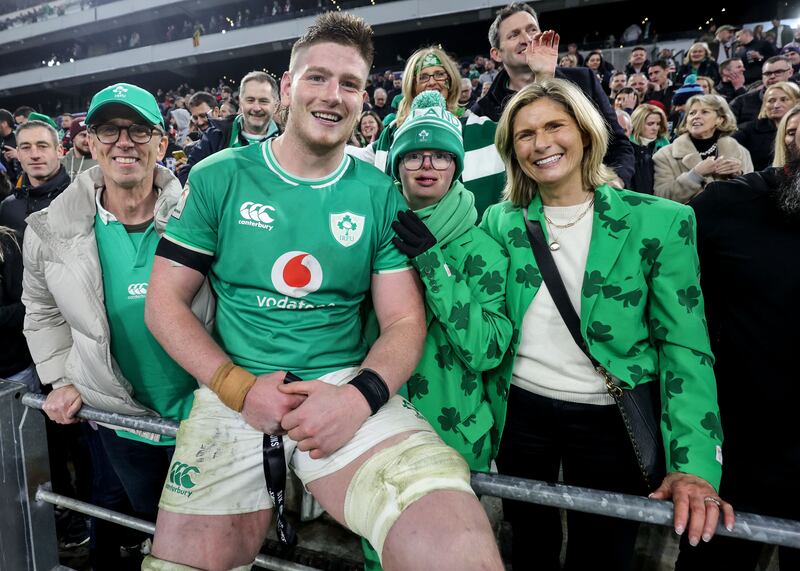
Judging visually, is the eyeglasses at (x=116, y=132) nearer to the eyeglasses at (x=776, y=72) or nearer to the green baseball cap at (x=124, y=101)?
the green baseball cap at (x=124, y=101)

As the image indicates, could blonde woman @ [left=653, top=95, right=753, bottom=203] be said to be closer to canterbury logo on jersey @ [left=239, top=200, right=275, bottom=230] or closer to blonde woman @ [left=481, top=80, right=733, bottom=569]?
blonde woman @ [left=481, top=80, right=733, bottom=569]

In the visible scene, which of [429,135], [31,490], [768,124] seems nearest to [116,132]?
[429,135]

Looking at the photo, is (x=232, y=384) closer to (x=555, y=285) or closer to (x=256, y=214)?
(x=256, y=214)

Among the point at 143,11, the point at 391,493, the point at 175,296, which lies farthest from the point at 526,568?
the point at 143,11

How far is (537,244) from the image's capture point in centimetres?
181

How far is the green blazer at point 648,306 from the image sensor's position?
1.60 metres

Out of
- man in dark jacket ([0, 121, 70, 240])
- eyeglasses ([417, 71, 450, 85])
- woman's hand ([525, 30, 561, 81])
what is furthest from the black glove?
man in dark jacket ([0, 121, 70, 240])

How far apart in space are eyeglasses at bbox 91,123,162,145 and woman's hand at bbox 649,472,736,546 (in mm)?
2296

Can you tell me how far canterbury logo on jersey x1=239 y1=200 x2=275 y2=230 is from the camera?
161 cm

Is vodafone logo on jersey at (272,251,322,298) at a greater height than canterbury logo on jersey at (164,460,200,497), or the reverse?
vodafone logo on jersey at (272,251,322,298)

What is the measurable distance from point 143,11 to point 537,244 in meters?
35.4

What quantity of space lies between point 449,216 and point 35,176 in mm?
3453

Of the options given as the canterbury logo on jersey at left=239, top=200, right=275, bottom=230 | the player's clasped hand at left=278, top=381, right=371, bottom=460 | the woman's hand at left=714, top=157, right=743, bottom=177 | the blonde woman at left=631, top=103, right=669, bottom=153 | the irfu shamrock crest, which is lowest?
the player's clasped hand at left=278, top=381, right=371, bottom=460

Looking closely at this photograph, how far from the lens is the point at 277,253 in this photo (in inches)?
63.2
